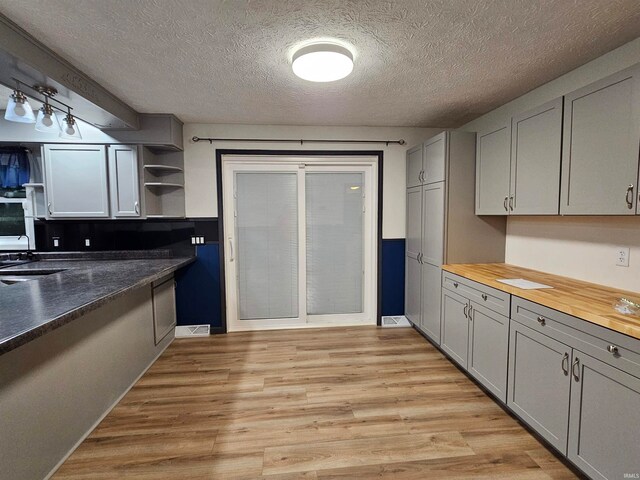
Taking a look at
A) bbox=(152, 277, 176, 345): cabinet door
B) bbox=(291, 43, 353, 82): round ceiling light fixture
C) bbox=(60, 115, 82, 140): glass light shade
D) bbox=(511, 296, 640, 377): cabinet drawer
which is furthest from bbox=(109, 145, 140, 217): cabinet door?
bbox=(511, 296, 640, 377): cabinet drawer

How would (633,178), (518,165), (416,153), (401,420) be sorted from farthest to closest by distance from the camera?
(416,153)
(518,165)
(401,420)
(633,178)

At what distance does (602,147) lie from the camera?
169cm

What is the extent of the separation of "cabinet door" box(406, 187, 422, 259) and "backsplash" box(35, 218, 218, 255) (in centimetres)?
231

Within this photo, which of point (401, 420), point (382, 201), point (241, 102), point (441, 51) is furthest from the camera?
point (382, 201)

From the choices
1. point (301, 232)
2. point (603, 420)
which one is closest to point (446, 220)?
point (301, 232)

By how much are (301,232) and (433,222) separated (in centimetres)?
151

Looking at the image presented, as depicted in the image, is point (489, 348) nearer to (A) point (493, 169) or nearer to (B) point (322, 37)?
(A) point (493, 169)

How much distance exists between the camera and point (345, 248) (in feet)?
12.2

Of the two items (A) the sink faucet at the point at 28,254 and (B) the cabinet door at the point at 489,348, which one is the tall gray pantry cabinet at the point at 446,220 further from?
(A) the sink faucet at the point at 28,254

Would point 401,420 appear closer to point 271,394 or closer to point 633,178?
point 271,394

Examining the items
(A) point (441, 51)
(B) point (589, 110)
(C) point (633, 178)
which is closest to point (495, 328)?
(C) point (633, 178)

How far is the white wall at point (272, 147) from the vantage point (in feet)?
11.1

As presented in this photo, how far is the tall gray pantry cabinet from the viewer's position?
2803 mm

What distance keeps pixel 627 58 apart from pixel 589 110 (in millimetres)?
450
